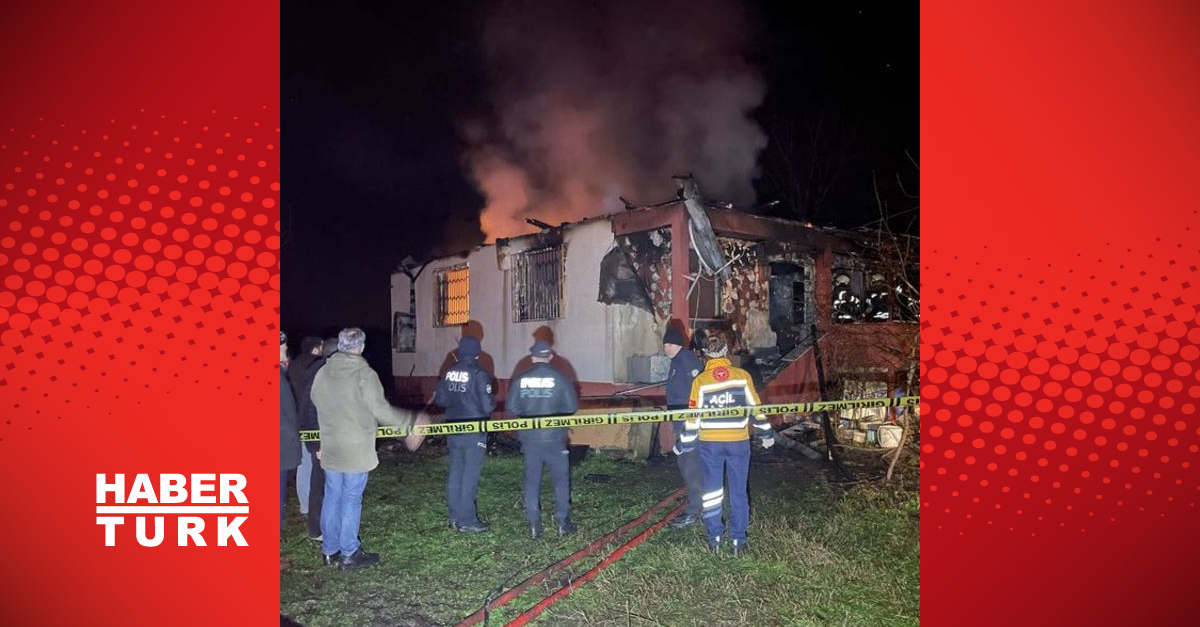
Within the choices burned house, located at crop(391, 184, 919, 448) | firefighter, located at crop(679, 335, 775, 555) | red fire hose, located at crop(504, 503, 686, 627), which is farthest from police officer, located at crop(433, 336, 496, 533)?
burned house, located at crop(391, 184, 919, 448)

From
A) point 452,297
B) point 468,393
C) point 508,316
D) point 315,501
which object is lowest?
point 315,501

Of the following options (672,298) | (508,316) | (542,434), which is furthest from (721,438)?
(508,316)

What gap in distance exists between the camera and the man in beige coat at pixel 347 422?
5215 millimetres

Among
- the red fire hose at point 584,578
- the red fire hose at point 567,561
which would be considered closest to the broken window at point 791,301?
the red fire hose at point 567,561

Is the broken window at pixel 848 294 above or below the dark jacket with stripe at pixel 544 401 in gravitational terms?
above

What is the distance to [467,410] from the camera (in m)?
6.27

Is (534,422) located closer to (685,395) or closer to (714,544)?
(685,395)

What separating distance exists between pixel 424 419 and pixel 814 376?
7679 millimetres

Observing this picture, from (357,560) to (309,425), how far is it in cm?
166

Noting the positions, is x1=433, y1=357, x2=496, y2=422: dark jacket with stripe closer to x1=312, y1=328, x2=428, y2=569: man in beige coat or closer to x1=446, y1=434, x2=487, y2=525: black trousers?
x1=446, y1=434, x2=487, y2=525: black trousers

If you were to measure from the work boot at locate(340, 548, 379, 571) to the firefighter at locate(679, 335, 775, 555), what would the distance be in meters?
2.69

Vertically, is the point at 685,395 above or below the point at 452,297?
below

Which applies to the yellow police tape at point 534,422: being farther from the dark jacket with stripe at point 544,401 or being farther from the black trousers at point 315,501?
the black trousers at point 315,501

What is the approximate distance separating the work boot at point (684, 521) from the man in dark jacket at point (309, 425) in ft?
10.6
